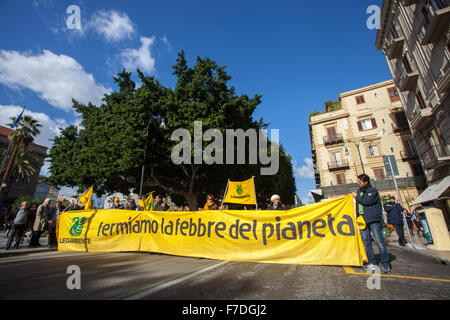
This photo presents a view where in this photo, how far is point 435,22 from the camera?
1184 centimetres

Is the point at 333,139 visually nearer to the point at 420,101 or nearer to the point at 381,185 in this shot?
the point at 381,185

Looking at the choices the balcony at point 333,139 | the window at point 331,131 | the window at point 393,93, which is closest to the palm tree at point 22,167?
the balcony at point 333,139

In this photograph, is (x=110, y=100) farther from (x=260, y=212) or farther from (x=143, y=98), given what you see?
(x=260, y=212)

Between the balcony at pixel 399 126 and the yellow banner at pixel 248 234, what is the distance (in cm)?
2814

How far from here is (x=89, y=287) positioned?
3.23 meters

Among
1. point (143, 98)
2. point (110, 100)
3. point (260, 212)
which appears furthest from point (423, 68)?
point (110, 100)

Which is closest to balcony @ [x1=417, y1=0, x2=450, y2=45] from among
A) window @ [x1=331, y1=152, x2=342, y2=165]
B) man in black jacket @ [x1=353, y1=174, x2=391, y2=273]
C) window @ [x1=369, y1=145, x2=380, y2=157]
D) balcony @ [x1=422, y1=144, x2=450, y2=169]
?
balcony @ [x1=422, y1=144, x2=450, y2=169]

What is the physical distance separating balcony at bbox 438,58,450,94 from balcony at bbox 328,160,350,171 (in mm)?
16239

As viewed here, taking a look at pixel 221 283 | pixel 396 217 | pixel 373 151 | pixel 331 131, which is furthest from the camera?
pixel 331 131

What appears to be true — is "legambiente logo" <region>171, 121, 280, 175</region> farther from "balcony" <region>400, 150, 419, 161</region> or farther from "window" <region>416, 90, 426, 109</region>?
"balcony" <region>400, 150, 419, 161</region>

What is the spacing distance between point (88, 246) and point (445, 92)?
19.8 m

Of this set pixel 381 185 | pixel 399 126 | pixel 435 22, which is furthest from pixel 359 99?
pixel 435 22

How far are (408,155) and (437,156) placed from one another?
525 inches
